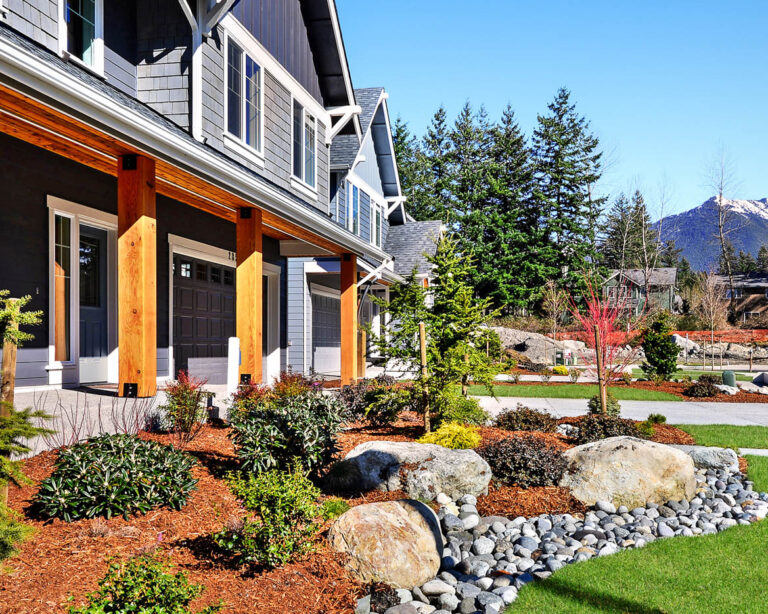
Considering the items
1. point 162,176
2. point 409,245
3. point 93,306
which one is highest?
point 409,245

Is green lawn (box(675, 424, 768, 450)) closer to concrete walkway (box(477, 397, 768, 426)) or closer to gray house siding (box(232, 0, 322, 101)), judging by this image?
concrete walkway (box(477, 397, 768, 426))

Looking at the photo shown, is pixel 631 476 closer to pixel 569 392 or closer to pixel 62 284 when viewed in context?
pixel 62 284

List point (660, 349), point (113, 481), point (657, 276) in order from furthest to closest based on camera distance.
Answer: point (657, 276)
point (660, 349)
point (113, 481)

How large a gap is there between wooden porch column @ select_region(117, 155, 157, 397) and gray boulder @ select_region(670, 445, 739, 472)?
244 inches

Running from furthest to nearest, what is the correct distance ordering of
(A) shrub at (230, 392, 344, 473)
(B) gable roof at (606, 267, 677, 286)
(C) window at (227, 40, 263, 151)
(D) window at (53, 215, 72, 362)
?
1. (B) gable roof at (606, 267, 677, 286)
2. (C) window at (227, 40, 263, 151)
3. (D) window at (53, 215, 72, 362)
4. (A) shrub at (230, 392, 344, 473)

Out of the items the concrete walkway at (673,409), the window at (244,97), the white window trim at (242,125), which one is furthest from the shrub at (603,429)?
the window at (244,97)

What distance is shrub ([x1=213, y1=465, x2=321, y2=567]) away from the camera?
4.00 m

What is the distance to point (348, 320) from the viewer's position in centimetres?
1323

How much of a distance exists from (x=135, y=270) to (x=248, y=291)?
2.49 m

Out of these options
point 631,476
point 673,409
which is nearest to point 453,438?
point 631,476

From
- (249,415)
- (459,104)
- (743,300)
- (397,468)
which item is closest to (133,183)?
(249,415)

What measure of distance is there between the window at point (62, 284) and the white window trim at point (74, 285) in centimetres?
3

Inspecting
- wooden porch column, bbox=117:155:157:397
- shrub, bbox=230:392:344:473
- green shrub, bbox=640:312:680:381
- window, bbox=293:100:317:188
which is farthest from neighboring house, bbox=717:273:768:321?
wooden porch column, bbox=117:155:157:397

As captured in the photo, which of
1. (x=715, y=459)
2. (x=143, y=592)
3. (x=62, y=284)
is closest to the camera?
(x=143, y=592)
